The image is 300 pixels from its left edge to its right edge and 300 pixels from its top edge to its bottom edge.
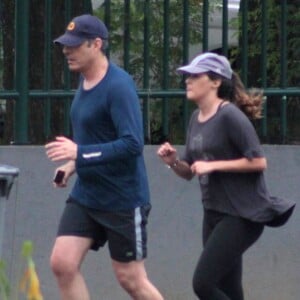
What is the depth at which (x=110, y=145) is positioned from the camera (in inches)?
203

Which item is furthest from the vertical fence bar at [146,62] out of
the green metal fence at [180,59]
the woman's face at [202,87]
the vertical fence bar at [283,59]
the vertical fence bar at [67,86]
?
the woman's face at [202,87]

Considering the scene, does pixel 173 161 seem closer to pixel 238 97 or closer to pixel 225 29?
pixel 238 97

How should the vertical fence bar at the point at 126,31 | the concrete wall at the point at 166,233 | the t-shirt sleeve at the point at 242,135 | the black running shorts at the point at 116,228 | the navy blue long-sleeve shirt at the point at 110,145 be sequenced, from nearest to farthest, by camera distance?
the navy blue long-sleeve shirt at the point at 110,145 → the t-shirt sleeve at the point at 242,135 → the black running shorts at the point at 116,228 → the concrete wall at the point at 166,233 → the vertical fence bar at the point at 126,31

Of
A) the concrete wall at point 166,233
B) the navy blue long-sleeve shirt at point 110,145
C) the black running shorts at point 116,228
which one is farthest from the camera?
the concrete wall at point 166,233

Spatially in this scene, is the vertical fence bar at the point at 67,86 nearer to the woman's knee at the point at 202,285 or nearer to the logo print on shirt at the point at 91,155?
the logo print on shirt at the point at 91,155

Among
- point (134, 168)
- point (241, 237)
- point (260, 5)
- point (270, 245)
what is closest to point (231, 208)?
point (241, 237)

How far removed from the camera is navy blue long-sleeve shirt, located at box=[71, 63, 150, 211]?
204 inches

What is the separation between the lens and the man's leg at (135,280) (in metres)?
5.46

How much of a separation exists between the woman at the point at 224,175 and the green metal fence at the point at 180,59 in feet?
4.92

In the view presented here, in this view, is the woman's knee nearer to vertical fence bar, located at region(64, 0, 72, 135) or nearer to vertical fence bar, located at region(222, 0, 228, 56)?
vertical fence bar, located at region(64, 0, 72, 135)

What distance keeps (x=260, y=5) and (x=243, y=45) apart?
0.32m

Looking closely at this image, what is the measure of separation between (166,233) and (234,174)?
165 cm

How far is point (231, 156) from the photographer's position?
17.6 feet

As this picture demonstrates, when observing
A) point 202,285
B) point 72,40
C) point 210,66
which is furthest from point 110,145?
point 202,285
